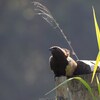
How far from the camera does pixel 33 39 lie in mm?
31125

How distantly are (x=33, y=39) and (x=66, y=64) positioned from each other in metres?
28.4

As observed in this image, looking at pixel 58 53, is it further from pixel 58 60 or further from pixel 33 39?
pixel 33 39

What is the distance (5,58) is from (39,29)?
2.39m

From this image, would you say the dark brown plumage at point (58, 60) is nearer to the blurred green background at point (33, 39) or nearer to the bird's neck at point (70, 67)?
the bird's neck at point (70, 67)

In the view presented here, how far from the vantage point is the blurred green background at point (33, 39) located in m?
28.2

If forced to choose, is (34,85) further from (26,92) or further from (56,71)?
(56,71)

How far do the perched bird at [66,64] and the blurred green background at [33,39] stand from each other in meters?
24.2

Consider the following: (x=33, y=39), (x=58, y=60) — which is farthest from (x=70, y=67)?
(x=33, y=39)

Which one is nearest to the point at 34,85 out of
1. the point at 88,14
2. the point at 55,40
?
the point at 55,40

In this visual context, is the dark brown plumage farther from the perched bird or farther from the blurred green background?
the blurred green background

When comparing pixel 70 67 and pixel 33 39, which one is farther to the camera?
pixel 33 39

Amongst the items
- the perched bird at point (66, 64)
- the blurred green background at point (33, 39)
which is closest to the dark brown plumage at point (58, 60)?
the perched bird at point (66, 64)

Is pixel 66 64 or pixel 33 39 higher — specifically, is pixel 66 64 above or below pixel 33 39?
above

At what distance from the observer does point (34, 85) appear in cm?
2814
